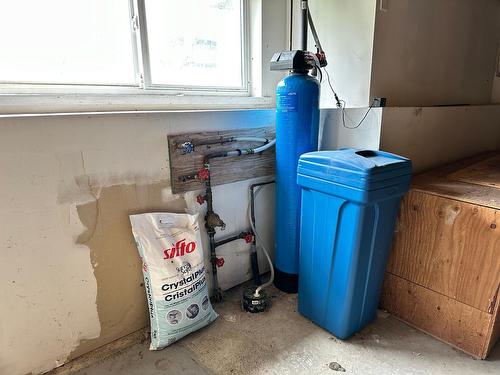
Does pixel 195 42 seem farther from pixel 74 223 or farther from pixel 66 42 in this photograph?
pixel 74 223

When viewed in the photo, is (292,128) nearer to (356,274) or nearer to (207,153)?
(207,153)

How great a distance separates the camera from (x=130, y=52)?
154 cm

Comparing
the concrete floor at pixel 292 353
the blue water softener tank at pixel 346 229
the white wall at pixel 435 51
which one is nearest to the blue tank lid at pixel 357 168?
the blue water softener tank at pixel 346 229

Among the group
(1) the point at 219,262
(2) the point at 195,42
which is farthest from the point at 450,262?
(2) the point at 195,42

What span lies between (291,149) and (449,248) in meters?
0.87

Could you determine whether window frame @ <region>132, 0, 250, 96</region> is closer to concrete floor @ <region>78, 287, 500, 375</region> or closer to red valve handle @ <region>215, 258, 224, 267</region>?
red valve handle @ <region>215, 258, 224, 267</region>

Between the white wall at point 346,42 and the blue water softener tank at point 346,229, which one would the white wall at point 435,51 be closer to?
the white wall at point 346,42

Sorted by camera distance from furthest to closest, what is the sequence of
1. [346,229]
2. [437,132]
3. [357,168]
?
[437,132]
[346,229]
[357,168]

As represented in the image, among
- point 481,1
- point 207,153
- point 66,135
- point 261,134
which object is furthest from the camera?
point 481,1

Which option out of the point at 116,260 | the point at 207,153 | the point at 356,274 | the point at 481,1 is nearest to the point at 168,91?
the point at 207,153

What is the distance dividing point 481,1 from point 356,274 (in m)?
2.35

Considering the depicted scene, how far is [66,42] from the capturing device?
1.37 metres

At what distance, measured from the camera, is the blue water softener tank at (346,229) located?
51.1 inches

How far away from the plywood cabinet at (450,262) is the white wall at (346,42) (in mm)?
622
